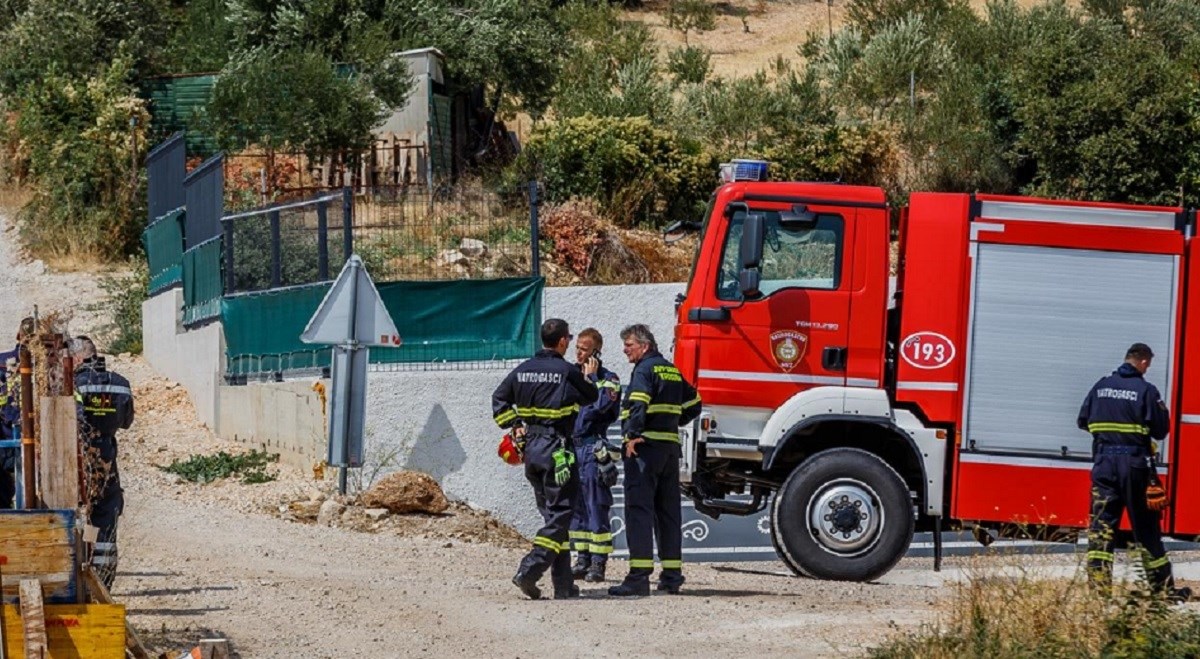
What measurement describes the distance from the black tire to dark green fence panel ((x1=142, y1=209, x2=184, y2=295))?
11.1m

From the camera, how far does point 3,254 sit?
92.9 ft

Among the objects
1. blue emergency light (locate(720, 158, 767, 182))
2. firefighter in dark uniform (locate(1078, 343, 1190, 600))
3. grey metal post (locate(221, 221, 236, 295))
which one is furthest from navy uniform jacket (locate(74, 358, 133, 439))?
grey metal post (locate(221, 221, 236, 295))

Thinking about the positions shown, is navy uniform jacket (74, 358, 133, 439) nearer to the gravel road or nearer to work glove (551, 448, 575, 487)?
the gravel road

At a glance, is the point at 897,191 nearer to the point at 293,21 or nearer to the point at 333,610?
the point at 293,21

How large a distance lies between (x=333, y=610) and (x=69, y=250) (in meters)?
18.7

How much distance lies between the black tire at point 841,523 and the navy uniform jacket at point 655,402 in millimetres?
1219

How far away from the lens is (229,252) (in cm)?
1889

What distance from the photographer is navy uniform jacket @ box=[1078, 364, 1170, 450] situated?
11461 millimetres

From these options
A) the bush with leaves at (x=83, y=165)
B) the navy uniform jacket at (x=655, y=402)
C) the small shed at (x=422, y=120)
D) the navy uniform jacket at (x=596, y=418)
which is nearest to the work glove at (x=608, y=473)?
the navy uniform jacket at (x=655, y=402)

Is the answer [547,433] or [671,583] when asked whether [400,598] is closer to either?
[547,433]

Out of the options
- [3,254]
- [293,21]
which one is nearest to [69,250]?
[3,254]

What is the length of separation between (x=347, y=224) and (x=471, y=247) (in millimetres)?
1791

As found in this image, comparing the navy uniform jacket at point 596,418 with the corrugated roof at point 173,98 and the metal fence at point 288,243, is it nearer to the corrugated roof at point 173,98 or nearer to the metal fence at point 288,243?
the metal fence at point 288,243

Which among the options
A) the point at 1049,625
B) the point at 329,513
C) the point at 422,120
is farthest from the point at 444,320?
the point at 422,120
